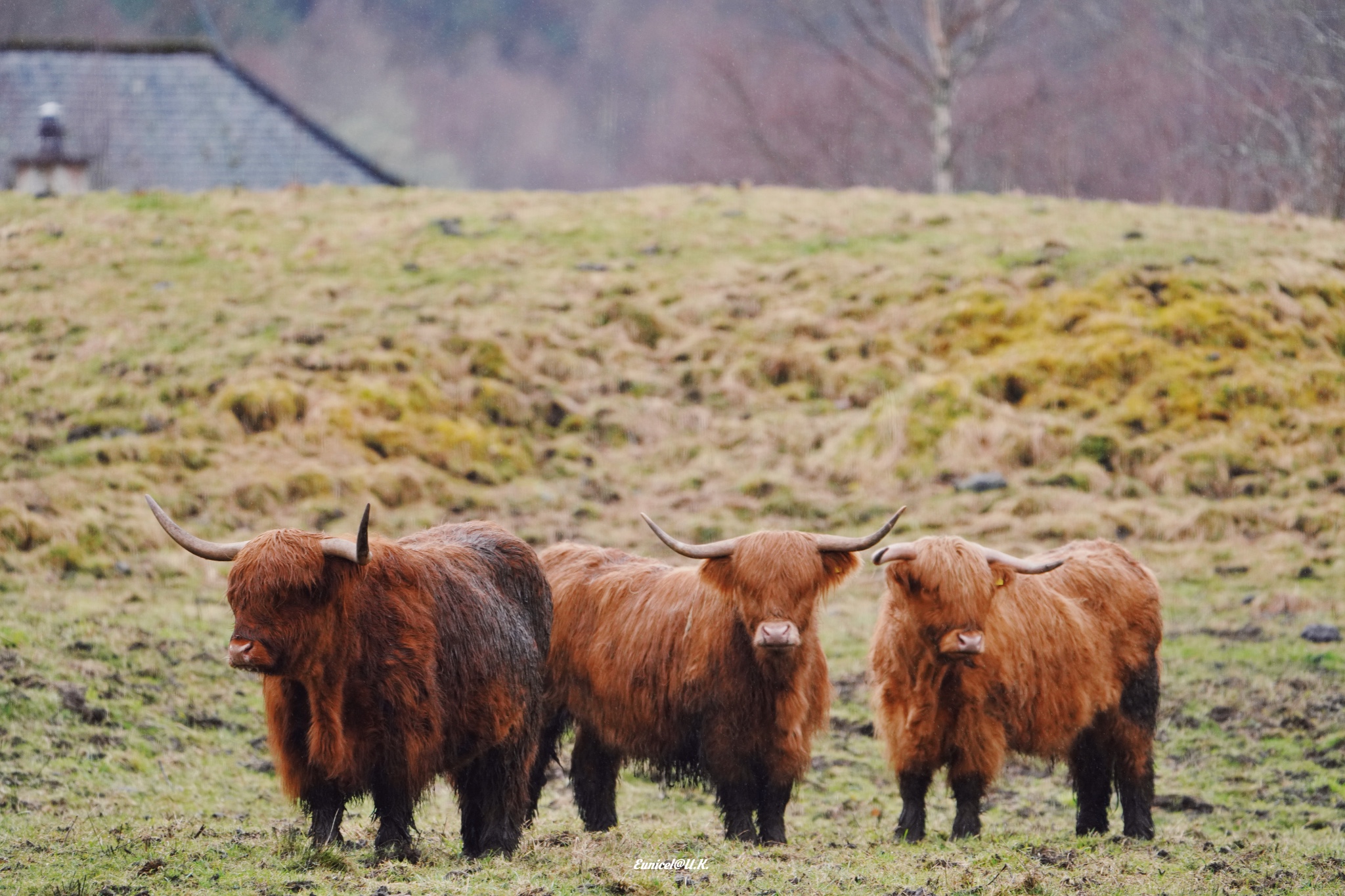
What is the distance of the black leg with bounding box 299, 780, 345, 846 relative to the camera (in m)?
5.31

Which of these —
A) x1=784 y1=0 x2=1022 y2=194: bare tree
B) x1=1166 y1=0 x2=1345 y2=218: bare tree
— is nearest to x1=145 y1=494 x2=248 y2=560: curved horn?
x1=1166 y1=0 x2=1345 y2=218: bare tree

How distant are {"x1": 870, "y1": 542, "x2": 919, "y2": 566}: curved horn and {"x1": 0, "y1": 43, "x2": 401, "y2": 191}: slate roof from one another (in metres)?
21.5

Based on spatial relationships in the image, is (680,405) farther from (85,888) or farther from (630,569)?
(85,888)

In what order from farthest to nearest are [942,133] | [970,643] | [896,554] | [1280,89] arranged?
1. [1280,89]
2. [942,133]
3. [896,554]
4. [970,643]

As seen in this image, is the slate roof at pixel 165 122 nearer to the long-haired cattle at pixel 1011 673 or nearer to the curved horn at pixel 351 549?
the long-haired cattle at pixel 1011 673

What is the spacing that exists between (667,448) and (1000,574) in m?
8.80

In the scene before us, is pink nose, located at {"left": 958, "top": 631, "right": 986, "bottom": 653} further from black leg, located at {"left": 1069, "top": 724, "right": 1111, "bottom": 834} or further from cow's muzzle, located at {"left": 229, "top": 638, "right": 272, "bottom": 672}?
cow's muzzle, located at {"left": 229, "top": 638, "right": 272, "bottom": 672}

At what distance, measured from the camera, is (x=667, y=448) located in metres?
15.3

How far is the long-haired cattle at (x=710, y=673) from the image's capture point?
20.8 feet

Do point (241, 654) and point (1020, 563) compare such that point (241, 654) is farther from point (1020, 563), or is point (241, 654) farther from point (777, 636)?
point (1020, 563)

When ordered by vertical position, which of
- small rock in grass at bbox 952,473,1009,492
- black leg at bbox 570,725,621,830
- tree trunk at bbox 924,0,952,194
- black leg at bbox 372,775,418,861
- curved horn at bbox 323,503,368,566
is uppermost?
tree trunk at bbox 924,0,952,194

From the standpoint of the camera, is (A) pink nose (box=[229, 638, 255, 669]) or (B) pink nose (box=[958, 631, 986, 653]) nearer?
(A) pink nose (box=[229, 638, 255, 669])

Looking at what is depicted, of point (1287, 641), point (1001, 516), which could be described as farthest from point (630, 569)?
point (1001, 516)

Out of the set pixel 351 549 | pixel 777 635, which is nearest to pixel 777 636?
pixel 777 635
